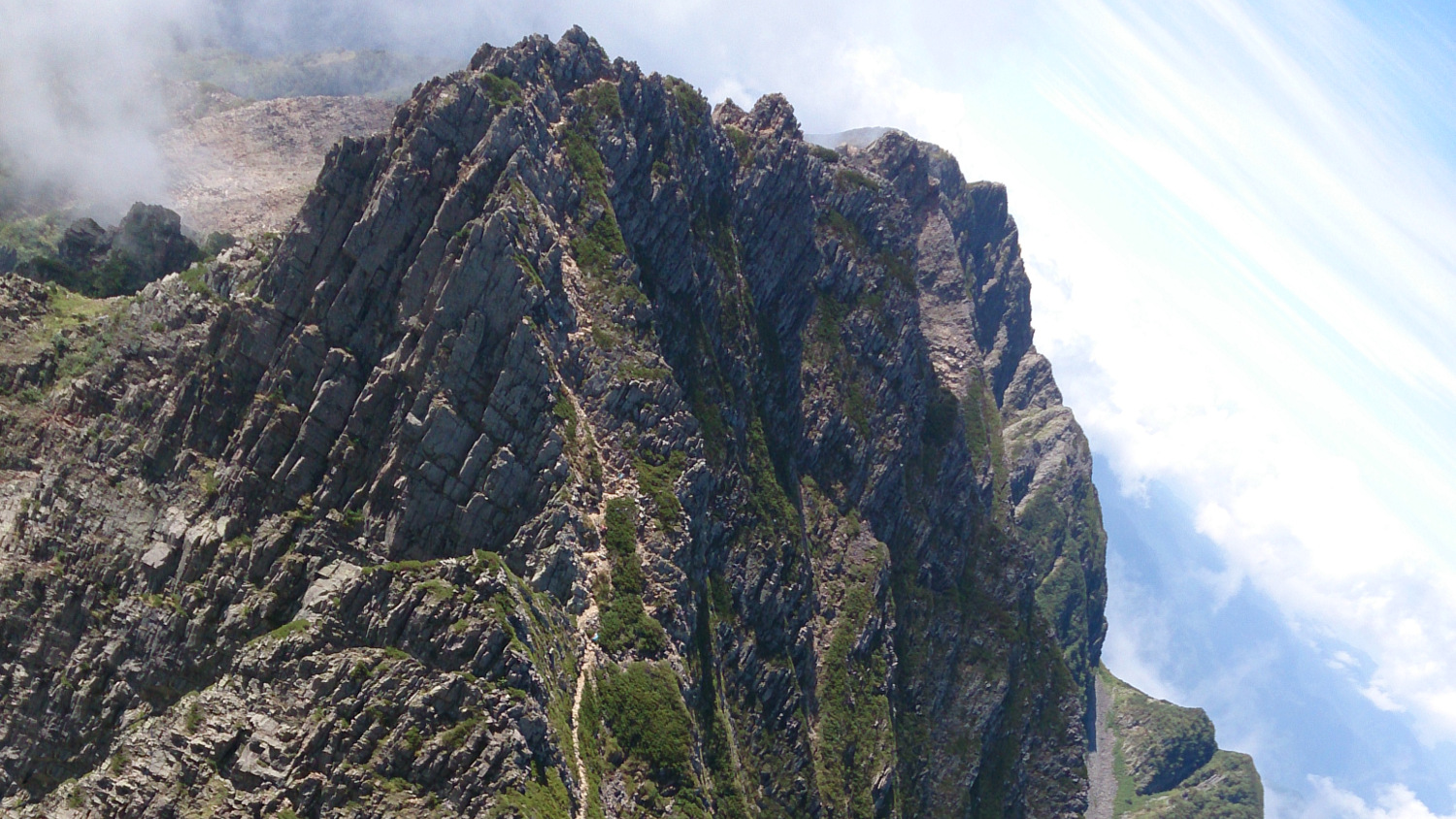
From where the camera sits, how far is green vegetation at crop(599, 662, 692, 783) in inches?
7047

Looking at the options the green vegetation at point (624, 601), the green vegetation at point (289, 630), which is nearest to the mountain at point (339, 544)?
the green vegetation at point (289, 630)

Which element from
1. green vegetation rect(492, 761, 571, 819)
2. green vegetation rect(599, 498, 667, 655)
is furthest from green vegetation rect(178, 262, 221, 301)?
green vegetation rect(492, 761, 571, 819)

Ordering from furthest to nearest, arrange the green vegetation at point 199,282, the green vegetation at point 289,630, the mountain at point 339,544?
the green vegetation at point 199,282
the green vegetation at point 289,630
the mountain at point 339,544

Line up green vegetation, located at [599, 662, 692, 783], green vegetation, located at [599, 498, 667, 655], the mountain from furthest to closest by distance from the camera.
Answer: green vegetation, located at [599, 498, 667, 655]
green vegetation, located at [599, 662, 692, 783]
the mountain

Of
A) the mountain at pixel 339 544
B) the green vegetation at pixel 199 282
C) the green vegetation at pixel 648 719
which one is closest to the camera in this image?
the mountain at pixel 339 544

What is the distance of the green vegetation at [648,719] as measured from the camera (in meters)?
179

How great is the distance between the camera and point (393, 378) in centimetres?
17662

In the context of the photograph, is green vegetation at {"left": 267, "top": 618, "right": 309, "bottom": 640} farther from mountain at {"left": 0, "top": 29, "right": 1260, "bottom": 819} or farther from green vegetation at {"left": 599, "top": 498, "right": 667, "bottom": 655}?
green vegetation at {"left": 599, "top": 498, "right": 667, "bottom": 655}

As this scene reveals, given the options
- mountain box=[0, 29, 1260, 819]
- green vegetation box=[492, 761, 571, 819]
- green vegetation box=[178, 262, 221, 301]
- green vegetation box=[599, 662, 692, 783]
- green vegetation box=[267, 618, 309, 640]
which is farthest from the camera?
green vegetation box=[178, 262, 221, 301]

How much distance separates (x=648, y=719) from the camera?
183 meters

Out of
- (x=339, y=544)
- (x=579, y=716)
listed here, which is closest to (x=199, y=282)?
(x=339, y=544)

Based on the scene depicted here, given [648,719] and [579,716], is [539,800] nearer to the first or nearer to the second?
[579,716]

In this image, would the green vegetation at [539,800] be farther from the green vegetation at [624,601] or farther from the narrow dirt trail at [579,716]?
the green vegetation at [624,601]

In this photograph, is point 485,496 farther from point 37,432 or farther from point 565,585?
point 37,432
